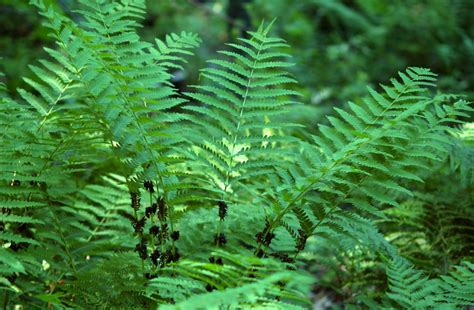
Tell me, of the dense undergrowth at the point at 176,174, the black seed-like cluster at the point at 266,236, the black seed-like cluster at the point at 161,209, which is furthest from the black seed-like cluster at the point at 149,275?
the black seed-like cluster at the point at 266,236

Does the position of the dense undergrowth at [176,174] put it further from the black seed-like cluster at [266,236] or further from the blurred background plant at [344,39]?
the blurred background plant at [344,39]

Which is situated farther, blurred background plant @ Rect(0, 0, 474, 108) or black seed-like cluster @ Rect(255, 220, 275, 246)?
blurred background plant @ Rect(0, 0, 474, 108)

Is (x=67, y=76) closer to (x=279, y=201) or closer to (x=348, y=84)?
(x=279, y=201)

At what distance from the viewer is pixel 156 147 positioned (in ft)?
5.67

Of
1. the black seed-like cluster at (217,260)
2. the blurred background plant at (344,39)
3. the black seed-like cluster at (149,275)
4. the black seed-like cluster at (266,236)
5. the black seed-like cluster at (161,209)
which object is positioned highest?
the blurred background plant at (344,39)

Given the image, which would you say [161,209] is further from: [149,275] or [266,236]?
[266,236]

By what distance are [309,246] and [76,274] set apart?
1119 mm

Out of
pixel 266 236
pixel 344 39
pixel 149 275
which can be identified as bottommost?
pixel 149 275

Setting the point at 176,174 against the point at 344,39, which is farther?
the point at 344,39

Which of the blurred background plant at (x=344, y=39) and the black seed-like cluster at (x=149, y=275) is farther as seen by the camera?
the blurred background plant at (x=344, y=39)

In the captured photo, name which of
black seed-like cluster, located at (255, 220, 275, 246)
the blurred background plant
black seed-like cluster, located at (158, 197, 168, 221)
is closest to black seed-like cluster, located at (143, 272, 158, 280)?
black seed-like cluster, located at (158, 197, 168, 221)

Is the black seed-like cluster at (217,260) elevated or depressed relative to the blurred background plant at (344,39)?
depressed

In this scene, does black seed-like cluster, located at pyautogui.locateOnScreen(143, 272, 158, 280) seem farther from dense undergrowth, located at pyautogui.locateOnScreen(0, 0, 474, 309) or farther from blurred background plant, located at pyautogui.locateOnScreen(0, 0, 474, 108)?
blurred background plant, located at pyautogui.locateOnScreen(0, 0, 474, 108)

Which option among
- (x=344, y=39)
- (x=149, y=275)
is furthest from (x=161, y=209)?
(x=344, y=39)
